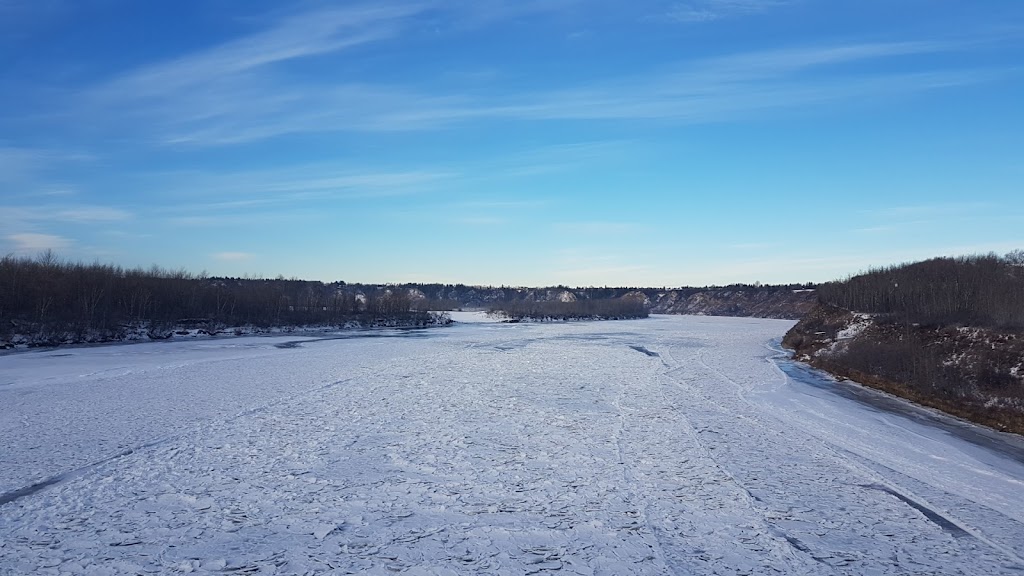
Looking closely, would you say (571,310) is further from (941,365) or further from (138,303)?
(941,365)

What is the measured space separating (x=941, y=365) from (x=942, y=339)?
305 centimetres

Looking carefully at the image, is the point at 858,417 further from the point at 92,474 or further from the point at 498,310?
the point at 498,310

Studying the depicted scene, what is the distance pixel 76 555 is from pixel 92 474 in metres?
2.93

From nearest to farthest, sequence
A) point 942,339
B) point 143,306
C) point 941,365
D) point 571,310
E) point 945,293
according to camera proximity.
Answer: point 941,365 → point 942,339 → point 945,293 → point 143,306 → point 571,310

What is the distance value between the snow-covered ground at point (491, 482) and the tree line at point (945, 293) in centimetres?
918

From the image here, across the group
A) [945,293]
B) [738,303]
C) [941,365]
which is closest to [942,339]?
[941,365]

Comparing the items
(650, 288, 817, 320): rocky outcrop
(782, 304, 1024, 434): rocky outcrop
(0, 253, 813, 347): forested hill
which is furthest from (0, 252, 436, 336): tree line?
(650, 288, 817, 320): rocky outcrop

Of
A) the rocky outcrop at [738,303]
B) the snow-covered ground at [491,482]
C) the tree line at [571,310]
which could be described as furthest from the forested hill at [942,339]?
the rocky outcrop at [738,303]

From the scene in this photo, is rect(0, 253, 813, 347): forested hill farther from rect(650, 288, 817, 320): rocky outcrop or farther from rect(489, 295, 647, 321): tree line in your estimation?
rect(650, 288, 817, 320): rocky outcrop

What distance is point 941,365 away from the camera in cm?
1820

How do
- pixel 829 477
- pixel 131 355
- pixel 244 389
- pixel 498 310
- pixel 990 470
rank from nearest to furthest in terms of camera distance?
1. pixel 829 477
2. pixel 990 470
3. pixel 244 389
4. pixel 131 355
5. pixel 498 310

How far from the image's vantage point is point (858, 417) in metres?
13.8

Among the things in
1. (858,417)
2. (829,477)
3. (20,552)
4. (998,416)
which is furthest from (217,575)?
(998,416)

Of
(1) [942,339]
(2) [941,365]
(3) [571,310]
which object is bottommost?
(2) [941,365]
